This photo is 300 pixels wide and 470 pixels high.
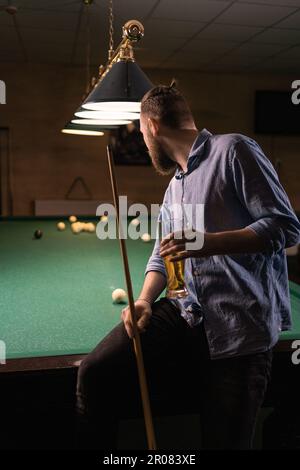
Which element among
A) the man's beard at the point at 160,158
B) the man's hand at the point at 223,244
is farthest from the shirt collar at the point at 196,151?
the man's hand at the point at 223,244

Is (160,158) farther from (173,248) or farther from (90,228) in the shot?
(90,228)

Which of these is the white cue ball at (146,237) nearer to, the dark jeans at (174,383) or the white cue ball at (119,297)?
the white cue ball at (119,297)

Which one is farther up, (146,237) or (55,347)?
(146,237)

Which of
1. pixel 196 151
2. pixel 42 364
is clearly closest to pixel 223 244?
pixel 196 151

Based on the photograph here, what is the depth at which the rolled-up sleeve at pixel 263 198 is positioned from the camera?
1229 millimetres

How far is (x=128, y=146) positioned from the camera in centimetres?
723

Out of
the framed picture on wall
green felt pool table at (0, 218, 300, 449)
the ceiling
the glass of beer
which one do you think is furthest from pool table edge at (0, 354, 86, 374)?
the framed picture on wall

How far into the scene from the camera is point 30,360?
1387 mm

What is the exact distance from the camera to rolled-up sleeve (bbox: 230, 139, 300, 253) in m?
1.23

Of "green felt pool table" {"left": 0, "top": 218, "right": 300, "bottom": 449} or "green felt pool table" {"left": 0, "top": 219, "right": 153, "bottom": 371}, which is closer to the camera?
"green felt pool table" {"left": 0, "top": 218, "right": 300, "bottom": 449}

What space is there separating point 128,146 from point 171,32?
8.27ft

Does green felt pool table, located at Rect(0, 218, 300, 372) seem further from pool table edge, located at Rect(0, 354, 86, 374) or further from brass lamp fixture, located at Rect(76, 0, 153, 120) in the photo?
brass lamp fixture, located at Rect(76, 0, 153, 120)

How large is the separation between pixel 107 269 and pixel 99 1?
95.2 inches

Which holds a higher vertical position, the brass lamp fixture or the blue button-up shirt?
the brass lamp fixture
